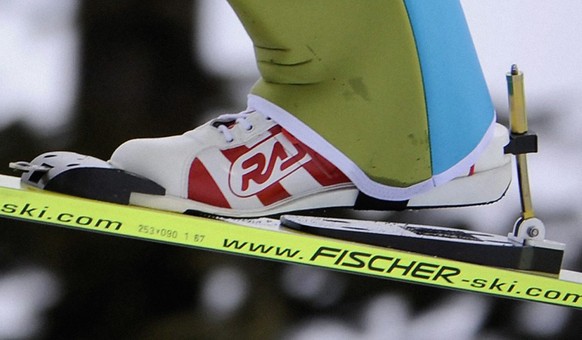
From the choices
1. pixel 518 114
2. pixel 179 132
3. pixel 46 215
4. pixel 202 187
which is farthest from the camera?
pixel 179 132

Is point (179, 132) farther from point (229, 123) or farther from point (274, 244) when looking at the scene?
point (274, 244)

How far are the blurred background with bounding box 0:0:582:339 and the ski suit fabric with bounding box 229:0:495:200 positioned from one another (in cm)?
86

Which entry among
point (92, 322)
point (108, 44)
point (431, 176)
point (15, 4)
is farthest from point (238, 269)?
point (431, 176)

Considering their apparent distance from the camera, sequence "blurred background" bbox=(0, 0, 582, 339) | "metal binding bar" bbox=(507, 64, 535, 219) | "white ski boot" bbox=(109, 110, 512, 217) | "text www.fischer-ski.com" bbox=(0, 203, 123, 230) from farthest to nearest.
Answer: "blurred background" bbox=(0, 0, 582, 339), "metal binding bar" bbox=(507, 64, 535, 219), "white ski boot" bbox=(109, 110, 512, 217), "text www.fischer-ski.com" bbox=(0, 203, 123, 230)

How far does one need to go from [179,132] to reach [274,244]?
38.0 inches

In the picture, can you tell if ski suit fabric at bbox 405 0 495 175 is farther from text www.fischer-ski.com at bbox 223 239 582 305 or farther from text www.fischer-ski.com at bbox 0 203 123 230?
text www.fischer-ski.com at bbox 0 203 123 230

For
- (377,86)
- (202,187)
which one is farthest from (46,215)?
(377,86)

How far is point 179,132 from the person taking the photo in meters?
2.48

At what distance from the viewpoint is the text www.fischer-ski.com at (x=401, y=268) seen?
1556mm

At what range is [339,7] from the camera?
1540mm

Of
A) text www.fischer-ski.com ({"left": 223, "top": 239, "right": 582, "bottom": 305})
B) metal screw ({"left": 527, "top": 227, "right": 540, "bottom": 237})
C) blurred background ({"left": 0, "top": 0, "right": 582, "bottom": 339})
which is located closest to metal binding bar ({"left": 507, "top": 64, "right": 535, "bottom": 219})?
metal screw ({"left": 527, "top": 227, "right": 540, "bottom": 237})

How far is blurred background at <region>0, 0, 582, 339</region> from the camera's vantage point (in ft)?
8.03

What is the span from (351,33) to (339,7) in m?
0.04

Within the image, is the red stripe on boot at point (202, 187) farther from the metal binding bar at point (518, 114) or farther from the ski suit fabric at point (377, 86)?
the metal binding bar at point (518, 114)
